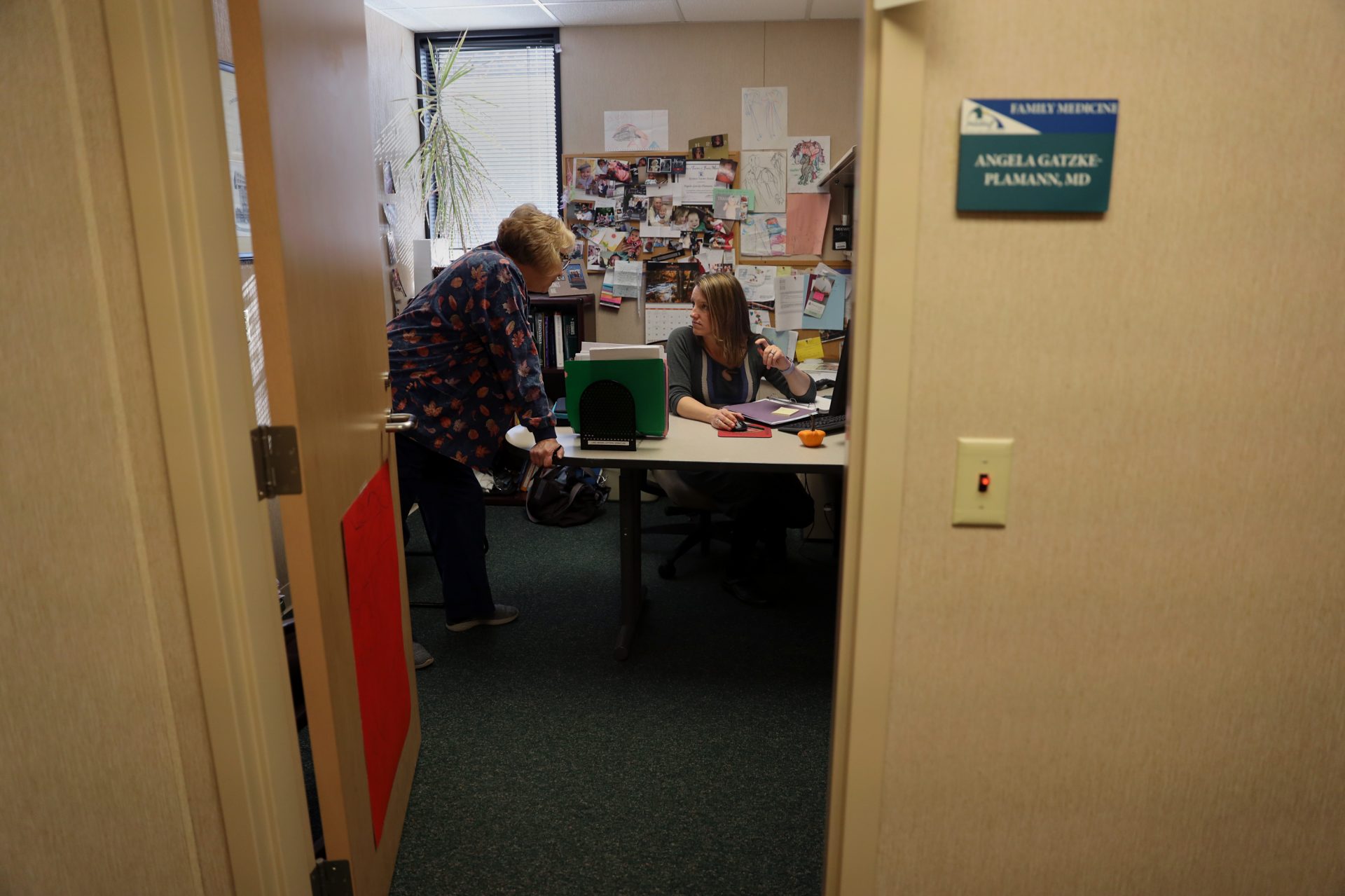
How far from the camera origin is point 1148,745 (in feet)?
3.45

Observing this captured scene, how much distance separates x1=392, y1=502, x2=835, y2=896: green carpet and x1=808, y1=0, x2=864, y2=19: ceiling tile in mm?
2614

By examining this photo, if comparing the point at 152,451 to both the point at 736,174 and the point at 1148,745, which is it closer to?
the point at 1148,745

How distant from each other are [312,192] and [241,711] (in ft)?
2.56

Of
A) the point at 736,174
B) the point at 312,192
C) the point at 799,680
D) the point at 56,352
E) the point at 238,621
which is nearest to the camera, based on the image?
the point at 56,352

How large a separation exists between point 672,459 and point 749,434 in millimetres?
398

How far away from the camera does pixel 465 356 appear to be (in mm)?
2512

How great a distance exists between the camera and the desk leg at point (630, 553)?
9.01ft

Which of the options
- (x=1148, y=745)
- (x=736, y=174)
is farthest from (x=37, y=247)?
(x=736, y=174)

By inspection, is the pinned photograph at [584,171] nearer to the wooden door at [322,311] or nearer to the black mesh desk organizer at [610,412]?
the black mesh desk organizer at [610,412]

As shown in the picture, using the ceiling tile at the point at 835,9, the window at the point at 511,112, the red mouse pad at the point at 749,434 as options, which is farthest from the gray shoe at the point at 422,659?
the ceiling tile at the point at 835,9

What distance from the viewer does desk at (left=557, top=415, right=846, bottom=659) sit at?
2.43m

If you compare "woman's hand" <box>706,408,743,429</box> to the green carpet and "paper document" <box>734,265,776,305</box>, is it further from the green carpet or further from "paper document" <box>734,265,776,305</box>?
"paper document" <box>734,265,776,305</box>

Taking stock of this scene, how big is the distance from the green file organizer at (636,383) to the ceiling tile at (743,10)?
2.22 meters

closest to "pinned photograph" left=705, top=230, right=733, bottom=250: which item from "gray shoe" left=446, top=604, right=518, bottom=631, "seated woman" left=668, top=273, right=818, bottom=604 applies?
"seated woman" left=668, top=273, right=818, bottom=604
